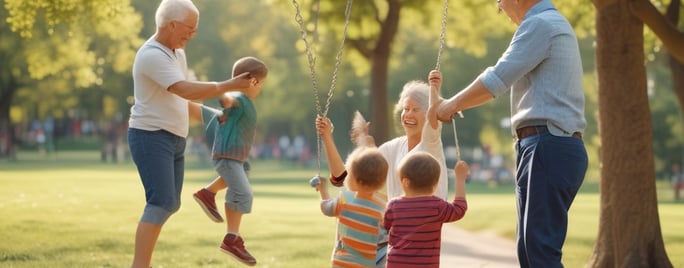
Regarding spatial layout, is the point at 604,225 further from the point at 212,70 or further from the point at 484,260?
the point at 212,70

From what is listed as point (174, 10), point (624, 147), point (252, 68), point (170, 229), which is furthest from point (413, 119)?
point (170, 229)

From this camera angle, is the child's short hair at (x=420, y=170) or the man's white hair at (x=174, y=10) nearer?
the child's short hair at (x=420, y=170)

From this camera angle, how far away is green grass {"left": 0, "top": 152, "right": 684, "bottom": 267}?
11.3m

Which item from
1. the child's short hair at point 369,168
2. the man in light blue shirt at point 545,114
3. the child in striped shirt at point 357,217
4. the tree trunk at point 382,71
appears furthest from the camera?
the tree trunk at point 382,71

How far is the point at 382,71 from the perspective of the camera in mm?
26422

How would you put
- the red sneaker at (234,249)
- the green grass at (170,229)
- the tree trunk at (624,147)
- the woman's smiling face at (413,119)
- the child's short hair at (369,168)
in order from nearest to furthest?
1. the child's short hair at (369,168)
2. the woman's smiling face at (413,119)
3. the red sneaker at (234,249)
4. the tree trunk at (624,147)
5. the green grass at (170,229)

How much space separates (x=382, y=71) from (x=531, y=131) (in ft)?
67.5

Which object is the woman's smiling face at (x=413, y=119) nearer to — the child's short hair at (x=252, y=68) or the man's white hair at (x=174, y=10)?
the child's short hair at (x=252, y=68)

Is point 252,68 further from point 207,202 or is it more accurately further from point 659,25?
point 659,25

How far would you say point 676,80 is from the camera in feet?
73.4

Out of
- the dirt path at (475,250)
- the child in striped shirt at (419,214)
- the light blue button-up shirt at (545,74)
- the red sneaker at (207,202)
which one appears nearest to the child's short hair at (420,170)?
the child in striped shirt at (419,214)

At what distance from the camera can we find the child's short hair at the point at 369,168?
6004 millimetres

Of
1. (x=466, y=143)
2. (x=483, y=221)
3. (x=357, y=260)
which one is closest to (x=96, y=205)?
(x=483, y=221)

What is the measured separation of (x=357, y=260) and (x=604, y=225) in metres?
5.36
